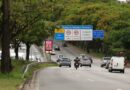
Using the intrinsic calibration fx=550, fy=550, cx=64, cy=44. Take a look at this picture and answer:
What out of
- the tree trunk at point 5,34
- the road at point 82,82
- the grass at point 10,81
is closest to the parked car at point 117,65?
the road at point 82,82

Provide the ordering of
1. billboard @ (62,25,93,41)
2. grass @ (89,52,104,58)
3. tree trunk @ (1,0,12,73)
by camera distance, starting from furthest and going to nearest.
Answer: grass @ (89,52,104,58) → billboard @ (62,25,93,41) → tree trunk @ (1,0,12,73)

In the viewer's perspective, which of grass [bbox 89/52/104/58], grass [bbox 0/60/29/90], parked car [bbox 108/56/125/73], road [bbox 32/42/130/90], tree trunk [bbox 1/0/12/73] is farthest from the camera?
grass [bbox 89/52/104/58]

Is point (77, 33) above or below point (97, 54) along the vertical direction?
above

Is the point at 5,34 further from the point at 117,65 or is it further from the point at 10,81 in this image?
the point at 117,65

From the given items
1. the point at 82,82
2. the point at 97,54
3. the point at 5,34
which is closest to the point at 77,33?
the point at 97,54

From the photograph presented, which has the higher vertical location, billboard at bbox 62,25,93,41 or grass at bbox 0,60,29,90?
billboard at bbox 62,25,93,41

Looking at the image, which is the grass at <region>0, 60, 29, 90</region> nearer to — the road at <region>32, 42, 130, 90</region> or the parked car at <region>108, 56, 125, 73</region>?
the road at <region>32, 42, 130, 90</region>

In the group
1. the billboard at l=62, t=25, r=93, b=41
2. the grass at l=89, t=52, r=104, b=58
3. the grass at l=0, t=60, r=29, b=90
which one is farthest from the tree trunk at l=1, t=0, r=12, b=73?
the grass at l=89, t=52, r=104, b=58

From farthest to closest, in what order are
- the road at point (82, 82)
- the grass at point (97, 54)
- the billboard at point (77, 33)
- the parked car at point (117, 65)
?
the grass at point (97, 54), the billboard at point (77, 33), the parked car at point (117, 65), the road at point (82, 82)

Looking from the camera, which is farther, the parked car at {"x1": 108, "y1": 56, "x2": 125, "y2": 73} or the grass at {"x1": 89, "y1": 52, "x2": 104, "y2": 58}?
the grass at {"x1": 89, "y1": 52, "x2": 104, "y2": 58}

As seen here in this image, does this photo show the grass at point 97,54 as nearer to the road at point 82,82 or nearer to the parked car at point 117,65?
the parked car at point 117,65

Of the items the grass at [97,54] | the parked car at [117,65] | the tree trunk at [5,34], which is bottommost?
the grass at [97,54]

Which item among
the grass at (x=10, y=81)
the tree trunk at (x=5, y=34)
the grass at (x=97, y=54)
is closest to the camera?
the grass at (x=10, y=81)

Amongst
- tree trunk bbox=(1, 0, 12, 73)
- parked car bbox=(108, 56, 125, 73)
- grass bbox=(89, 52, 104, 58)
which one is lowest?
grass bbox=(89, 52, 104, 58)
